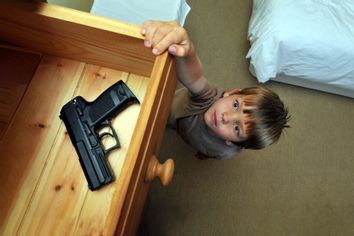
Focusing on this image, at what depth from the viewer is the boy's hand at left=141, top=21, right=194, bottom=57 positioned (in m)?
0.55

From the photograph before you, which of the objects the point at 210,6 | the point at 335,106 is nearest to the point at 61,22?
the point at 210,6

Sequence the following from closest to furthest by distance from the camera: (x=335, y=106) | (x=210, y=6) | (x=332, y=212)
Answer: (x=332, y=212) < (x=335, y=106) < (x=210, y=6)

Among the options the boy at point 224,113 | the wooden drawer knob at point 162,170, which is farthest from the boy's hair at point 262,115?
the wooden drawer knob at point 162,170

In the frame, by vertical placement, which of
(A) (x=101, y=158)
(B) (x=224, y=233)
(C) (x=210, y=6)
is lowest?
(B) (x=224, y=233)

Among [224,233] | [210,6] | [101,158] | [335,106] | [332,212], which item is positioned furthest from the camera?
[210,6]

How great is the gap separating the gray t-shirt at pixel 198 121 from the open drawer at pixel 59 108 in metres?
0.22

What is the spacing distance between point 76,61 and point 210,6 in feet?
3.79

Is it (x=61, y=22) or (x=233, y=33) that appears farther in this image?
(x=233, y=33)

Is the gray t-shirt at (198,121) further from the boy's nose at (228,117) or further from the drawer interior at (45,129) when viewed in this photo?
the drawer interior at (45,129)

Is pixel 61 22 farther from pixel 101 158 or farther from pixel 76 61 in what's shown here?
pixel 101 158

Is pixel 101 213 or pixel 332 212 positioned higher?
pixel 101 213

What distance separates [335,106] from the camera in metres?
1.51

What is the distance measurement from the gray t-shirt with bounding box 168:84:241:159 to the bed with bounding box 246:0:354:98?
483mm

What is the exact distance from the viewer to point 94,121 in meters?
0.67
